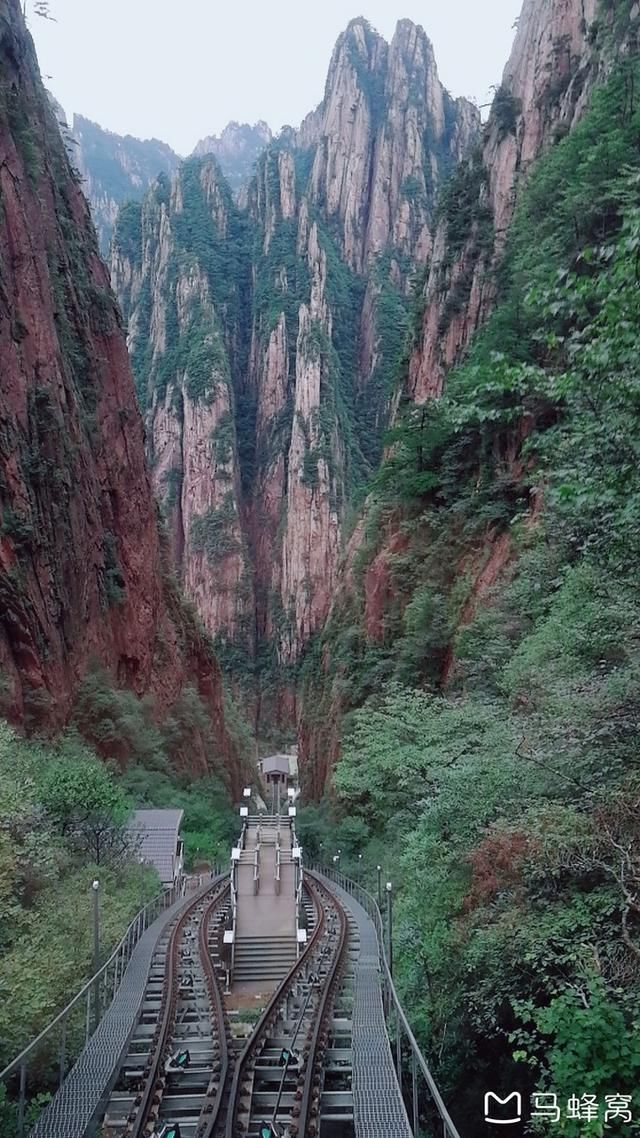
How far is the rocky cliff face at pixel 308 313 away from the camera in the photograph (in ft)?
262

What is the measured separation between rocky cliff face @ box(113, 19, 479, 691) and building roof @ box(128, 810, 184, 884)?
50072 millimetres

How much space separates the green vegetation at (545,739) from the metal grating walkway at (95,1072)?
3.47 metres

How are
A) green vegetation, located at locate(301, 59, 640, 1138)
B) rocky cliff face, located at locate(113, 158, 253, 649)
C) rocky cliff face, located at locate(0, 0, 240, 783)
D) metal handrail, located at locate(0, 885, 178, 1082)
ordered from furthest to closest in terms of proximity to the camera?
rocky cliff face, located at locate(113, 158, 253, 649) < rocky cliff face, located at locate(0, 0, 240, 783) < metal handrail, located at locate(0, 885, 178, 1082) < green vegetation, located at locate(301, 59, 640, 1138)

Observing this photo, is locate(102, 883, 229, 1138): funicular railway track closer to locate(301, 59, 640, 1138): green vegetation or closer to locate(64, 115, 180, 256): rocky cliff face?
locate(301, 59, 640, 1138): green vegetation

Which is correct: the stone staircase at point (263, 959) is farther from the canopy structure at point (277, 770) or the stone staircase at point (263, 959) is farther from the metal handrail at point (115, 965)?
the canopy structure at point (277, 770)

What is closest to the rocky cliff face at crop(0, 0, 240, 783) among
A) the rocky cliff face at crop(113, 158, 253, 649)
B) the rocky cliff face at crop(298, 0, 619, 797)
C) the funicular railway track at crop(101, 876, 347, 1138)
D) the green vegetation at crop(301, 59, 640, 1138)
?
the rocky cliff face at crop(298, 0, 619, 797)

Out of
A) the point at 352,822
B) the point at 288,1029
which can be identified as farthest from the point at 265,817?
the point at 288,1029

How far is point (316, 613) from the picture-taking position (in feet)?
247

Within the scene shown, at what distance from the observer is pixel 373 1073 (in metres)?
7.38

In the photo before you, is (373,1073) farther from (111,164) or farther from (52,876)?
(111,164)

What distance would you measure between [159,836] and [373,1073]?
17539mm

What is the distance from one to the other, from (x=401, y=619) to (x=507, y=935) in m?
19.9

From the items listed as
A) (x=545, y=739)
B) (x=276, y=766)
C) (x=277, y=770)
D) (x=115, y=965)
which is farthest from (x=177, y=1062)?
(x=276, y=766)

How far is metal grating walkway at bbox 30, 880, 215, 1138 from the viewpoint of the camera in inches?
252
